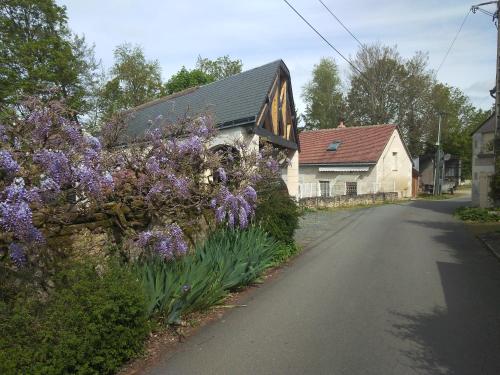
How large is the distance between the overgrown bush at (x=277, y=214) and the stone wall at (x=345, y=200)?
1190cm

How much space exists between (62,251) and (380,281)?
5671 mm

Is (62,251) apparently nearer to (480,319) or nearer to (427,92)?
(480,319)

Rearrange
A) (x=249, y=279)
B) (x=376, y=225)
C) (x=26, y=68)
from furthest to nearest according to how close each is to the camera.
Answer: (x=26, y=68)
(x=376, y=225)
(x=249, y=279)

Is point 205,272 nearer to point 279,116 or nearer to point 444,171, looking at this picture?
point 279,116

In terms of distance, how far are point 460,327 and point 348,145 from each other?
2851cm

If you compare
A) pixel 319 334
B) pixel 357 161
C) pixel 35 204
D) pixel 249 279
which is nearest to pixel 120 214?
pixel 35 204

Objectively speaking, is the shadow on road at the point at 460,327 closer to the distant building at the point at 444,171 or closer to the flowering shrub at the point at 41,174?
the flowering shrub at the point at 41,174

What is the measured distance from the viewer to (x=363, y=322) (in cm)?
539

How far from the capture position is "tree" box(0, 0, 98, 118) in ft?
69.4

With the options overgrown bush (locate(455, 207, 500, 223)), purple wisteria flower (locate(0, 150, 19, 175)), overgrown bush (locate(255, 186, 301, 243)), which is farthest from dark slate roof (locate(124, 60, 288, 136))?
overgrown bush (locate(455, 207, 500, 223))

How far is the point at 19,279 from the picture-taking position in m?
4.19

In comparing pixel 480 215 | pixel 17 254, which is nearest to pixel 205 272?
pixel 17 254

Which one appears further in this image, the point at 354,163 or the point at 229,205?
the point at 354,163

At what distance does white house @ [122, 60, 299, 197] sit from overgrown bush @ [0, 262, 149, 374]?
8279 mm
